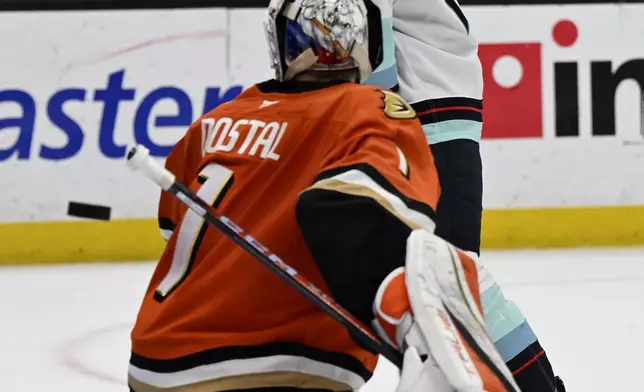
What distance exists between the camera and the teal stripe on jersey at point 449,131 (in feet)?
5.86

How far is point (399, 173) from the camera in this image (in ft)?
3.42

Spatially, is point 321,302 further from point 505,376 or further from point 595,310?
point 595,310

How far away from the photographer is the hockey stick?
1.04 metres

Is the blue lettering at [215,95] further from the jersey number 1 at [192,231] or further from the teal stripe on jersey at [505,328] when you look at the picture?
the jersey number 1 at [192,231]

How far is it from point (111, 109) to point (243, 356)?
116 inches

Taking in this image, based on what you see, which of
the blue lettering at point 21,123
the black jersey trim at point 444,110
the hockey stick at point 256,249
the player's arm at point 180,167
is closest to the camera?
the hockey stick at point 256,249

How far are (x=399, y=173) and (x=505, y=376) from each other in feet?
0.72

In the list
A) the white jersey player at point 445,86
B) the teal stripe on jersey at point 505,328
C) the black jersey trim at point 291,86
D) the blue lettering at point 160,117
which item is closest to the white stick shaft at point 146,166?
the black jersey trim at point 291,86

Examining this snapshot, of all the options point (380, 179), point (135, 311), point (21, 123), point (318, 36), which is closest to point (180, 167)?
point (318, 36)

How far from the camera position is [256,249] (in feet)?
3.56

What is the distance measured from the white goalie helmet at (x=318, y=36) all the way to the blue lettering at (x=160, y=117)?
8.93 ft

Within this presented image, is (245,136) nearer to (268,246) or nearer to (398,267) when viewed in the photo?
(268,246)

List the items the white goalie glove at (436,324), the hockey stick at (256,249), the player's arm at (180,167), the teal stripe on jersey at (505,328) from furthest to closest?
the teal stripe on jersey at (505,328)
the player's arm at (180,167)
the hockey stick at (256,249)
the white goalie glove at (436,324)

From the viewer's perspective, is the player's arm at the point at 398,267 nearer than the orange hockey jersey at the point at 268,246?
Yes
